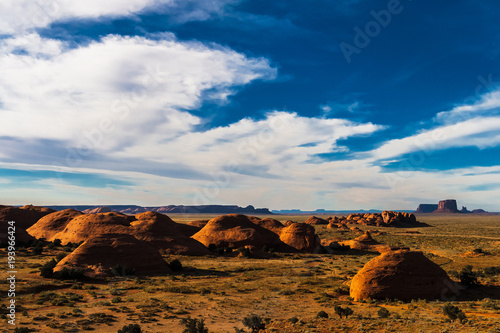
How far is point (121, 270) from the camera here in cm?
2930

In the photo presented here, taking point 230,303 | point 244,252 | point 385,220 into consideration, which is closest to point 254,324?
point 230,303

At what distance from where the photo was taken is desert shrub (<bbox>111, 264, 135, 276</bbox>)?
94.9 ft

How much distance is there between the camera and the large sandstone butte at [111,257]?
28.8m

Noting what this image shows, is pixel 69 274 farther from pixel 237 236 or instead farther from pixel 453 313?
pixel 453 313

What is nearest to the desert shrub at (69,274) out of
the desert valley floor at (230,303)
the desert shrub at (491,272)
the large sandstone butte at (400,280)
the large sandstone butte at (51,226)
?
the desert valley floor at (230,303)

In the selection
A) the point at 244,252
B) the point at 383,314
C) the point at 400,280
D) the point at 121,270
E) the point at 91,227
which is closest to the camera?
the point at 383,314

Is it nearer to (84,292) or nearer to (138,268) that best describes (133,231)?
(138,268)

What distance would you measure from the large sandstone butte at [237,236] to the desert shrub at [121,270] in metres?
21.5

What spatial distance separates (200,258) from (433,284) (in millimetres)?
29106

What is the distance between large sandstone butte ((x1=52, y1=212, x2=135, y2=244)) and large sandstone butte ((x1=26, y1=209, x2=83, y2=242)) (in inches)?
177

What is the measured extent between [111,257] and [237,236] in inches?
951

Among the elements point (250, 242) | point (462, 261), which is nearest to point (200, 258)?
point (250, 242)

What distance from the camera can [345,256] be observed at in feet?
158

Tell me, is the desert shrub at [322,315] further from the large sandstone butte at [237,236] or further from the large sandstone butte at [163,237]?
the large sandstone butte at [237,236]
